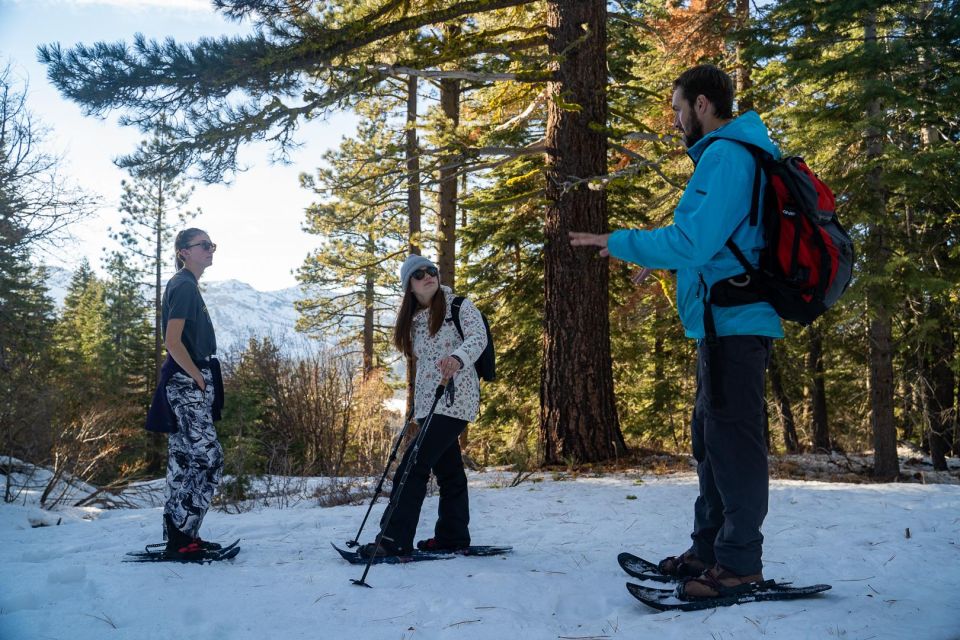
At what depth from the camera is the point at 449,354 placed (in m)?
4.22

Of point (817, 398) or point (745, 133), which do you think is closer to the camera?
point (745, 133)

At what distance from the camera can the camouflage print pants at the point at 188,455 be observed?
4301 mm

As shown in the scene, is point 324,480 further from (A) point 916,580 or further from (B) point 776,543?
(A) point 916,580

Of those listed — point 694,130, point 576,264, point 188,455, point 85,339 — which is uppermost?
point 85,339

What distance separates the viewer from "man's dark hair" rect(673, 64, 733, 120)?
3162 millimetres

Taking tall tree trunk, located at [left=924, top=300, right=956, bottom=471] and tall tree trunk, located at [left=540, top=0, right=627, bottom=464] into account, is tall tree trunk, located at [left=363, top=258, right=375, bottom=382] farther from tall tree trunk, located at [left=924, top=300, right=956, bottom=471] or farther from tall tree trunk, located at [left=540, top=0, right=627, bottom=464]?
tall tree trunk, located at [left=924, top=300, right=956, bottom=471]

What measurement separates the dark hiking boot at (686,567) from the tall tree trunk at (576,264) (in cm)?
416

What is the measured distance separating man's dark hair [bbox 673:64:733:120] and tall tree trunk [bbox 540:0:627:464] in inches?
176

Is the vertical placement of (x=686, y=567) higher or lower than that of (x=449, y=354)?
lower

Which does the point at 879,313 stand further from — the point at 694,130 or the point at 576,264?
the point at 694,130

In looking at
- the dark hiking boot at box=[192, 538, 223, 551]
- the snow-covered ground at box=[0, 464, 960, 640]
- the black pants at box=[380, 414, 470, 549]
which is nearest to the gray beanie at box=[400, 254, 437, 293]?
the black pants at box=[380, 414, 470, 549]

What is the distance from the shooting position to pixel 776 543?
14.0 feet

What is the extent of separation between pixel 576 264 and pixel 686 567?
4697 millimetres

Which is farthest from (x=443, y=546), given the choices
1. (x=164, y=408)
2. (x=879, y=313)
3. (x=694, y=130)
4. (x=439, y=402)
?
(x=879, y=313)
